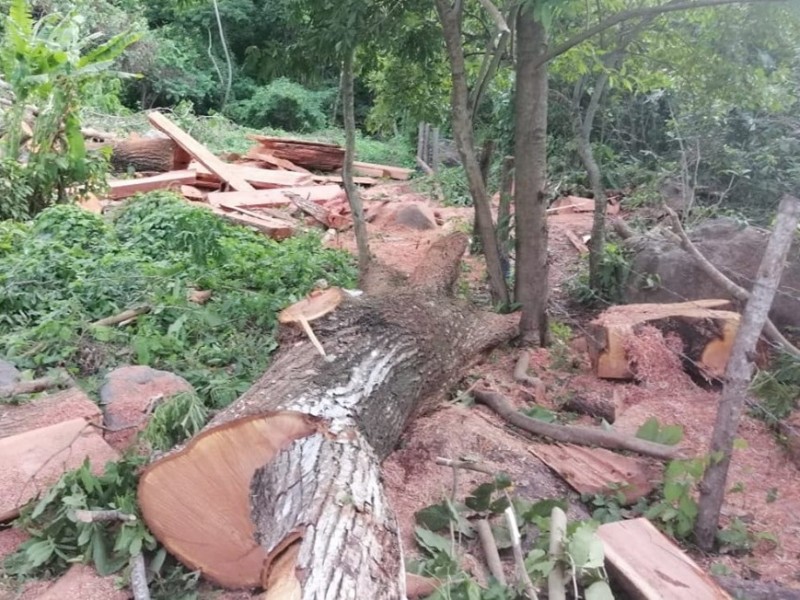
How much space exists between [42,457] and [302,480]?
4.56 ft

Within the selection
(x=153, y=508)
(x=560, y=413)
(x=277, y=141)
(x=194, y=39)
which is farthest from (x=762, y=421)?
(x=194, y=39)

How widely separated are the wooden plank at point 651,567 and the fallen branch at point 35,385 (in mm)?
2806

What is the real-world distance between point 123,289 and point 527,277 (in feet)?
9.35

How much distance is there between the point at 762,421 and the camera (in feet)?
13.9

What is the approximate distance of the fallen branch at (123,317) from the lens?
15.4ft

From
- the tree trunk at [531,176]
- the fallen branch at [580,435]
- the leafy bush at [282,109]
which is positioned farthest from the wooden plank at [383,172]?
the fallen branch at [580,435]

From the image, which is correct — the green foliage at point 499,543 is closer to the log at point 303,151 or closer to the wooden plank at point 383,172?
the log at point 303,151

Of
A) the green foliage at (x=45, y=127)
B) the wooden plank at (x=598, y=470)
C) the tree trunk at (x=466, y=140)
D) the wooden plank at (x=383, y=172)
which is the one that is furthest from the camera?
the wooden plank at (x=383, y=172)

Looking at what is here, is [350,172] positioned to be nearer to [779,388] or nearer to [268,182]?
[779,388]

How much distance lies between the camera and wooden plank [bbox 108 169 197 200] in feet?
30.3

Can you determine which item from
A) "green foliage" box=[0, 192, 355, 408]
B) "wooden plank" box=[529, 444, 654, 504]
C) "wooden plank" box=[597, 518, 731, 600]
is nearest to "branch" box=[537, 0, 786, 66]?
"wooden plank" box=[529, 444, 654, 504]

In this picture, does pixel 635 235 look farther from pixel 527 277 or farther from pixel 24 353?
pixel 24 353

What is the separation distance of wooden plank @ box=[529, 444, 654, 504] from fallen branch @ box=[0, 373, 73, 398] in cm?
244

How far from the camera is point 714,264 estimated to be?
5.37m
